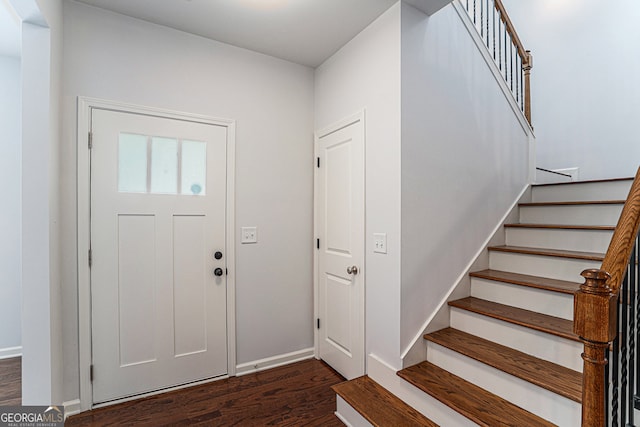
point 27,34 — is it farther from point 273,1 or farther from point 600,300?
point 600,300

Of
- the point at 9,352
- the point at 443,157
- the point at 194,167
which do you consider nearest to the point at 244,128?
the point at 194,167

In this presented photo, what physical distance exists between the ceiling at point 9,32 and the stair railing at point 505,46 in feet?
11.7

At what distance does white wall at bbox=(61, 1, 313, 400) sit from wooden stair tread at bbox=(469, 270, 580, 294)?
4.96ft

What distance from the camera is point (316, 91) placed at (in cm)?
299

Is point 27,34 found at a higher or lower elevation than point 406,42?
lower

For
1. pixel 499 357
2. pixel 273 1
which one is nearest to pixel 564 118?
pixel 499 357

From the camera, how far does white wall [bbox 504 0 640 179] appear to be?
333 cm

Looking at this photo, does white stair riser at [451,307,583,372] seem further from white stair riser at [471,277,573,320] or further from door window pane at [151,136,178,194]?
door window pane at [151,136,178,194]

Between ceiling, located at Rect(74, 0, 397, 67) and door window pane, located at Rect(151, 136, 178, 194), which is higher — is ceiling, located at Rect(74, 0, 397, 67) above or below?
above

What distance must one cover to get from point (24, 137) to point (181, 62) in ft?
3.83

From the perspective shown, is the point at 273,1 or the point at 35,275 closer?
the point at 35,275

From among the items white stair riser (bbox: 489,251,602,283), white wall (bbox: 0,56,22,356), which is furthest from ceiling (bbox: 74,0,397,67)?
white stair riser (bbox: 489,251,602,283)

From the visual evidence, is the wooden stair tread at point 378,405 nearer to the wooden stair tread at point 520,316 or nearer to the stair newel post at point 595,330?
the wooden stair tread at point 520,316

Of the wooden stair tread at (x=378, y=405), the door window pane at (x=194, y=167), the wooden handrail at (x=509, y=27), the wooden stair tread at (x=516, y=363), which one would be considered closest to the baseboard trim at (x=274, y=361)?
the wooden stair tread at (x=378, y=405)
